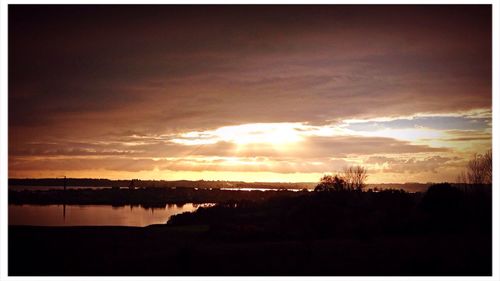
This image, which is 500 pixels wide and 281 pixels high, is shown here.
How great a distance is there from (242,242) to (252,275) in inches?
363

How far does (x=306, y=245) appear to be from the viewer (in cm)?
2278

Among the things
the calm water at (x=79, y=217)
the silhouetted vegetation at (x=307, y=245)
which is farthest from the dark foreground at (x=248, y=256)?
the calm water at (x=79, y=217)

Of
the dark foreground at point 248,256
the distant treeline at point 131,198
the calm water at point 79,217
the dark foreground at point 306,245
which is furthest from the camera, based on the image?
the distant treeline at point 131,198

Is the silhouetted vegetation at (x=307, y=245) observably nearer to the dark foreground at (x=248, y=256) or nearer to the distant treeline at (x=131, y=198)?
the dark foreground at (x=248, y=256)

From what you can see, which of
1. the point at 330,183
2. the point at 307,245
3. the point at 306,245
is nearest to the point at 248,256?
the point at 307,245

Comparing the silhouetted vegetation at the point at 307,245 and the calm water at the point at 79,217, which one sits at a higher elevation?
the silhouetted vegetation at the point at 307,245

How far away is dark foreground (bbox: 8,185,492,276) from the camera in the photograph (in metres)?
18.1

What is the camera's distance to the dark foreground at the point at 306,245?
713 inches

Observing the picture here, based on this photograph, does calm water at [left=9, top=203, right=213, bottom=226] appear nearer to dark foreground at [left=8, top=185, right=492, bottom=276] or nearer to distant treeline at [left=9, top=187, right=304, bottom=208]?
distant treeline at [left=9, top=187, right=304, bottom=208]

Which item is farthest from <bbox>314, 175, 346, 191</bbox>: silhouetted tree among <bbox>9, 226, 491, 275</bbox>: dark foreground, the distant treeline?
<bbox>9, 226, 491, 275</bbox>: dark foreground

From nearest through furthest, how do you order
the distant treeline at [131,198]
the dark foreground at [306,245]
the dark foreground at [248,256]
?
the dark foreground at [248,256], the dark foreground at [306,245], the distant treeline at [131,198]

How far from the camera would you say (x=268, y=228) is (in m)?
30.9

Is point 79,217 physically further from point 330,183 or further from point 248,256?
point 248,256
